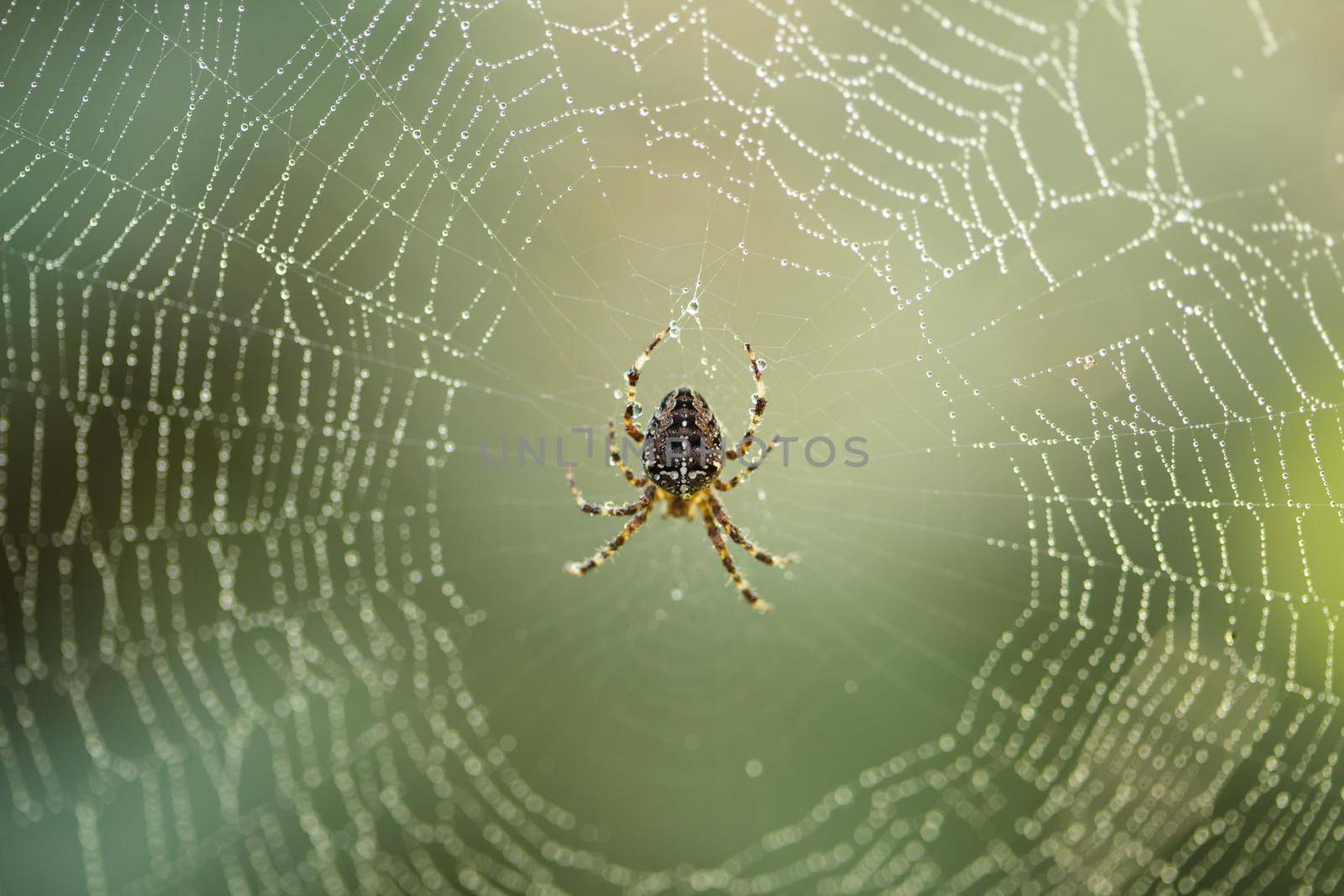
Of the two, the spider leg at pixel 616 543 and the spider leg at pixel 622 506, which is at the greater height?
the spider leg at pixel 622 506

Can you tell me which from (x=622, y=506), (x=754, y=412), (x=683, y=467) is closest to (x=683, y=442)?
(x=683, y=467)

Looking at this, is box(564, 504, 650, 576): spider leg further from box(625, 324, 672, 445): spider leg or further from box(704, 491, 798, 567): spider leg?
box(625, 324, 672, 445): spider leg

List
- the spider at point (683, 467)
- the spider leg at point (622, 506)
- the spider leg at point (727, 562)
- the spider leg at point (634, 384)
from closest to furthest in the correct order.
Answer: the spider leg at point (634, 384)
the spider at point (683, 467)
the spider leg at point (622, 506)
the spider leg at point (727, 562)

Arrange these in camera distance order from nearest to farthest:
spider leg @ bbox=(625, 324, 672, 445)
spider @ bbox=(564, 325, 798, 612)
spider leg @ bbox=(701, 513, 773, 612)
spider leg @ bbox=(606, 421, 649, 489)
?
spider leg @ bbox=(625, 324, 672, 445) < spider @ bbox=(564, 325, 798, 612) < spider leg @ bbox=(606, 421, 649, 489) < spider leg @ bbox=(701, 513, 773, 612)

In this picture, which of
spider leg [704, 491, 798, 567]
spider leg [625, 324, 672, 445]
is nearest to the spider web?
spider leg [625, 324, 672, 445]

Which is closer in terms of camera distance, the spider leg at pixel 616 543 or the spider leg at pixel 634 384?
the spider leg at pixel 634 384

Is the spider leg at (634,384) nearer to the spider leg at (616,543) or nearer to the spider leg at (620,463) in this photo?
the spider leg at (620,463)

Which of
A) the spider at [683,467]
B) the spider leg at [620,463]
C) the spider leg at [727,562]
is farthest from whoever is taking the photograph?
the spider leg at [727,562]

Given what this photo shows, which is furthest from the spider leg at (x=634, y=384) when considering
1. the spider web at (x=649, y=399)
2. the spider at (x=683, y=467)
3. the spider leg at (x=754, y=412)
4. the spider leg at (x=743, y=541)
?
the spider leg at (x=743, y=541)

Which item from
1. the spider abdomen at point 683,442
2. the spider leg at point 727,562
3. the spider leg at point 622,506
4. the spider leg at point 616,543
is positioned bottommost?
the spider leg at point 727,562

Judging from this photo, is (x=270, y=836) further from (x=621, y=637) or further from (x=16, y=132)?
(x=16, y=132)
